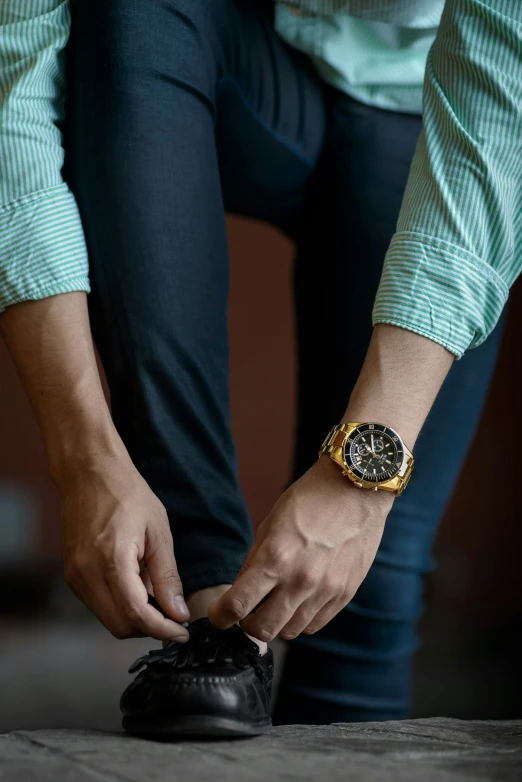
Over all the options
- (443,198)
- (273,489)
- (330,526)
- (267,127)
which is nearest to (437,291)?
(443,198)

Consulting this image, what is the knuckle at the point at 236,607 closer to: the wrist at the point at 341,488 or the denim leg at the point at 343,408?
the wrist at the point at 341,488

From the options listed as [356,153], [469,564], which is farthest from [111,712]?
[469,564]

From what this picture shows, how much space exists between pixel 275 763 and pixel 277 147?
0.57m

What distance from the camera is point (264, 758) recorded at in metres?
0.48

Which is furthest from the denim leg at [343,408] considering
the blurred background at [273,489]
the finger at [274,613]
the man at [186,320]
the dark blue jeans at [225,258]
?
the blurred background at [273,489]

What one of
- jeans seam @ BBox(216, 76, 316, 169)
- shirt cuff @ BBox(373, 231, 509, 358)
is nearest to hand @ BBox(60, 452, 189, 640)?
shirt cuff @ BBox(373, 231, 509, 358)

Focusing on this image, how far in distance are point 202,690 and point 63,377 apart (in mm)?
251

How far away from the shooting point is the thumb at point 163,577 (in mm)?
585

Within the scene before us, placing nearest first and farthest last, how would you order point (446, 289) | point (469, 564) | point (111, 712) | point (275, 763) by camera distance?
point (275, 763) < point (446, 289) < point (111, 712) < point (469, 564)

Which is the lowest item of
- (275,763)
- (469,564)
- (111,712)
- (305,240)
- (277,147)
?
(469,564)

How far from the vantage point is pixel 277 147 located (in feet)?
2.66

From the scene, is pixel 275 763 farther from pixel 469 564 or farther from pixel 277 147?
pixel 469 564

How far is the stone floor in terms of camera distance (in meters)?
0.44

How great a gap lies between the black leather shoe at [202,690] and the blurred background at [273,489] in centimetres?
248
